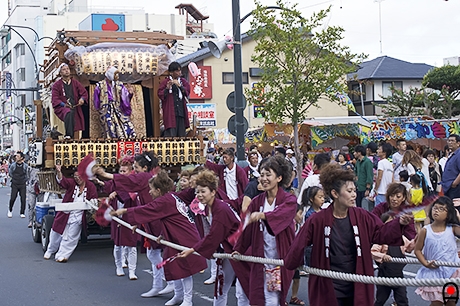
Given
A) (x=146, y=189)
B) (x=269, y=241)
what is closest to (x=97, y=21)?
(x=146, y=189)

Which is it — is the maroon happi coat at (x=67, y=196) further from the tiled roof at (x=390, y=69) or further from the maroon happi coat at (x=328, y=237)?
the tiled roof at (x=390, y=69)

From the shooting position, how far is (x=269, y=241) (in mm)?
6148

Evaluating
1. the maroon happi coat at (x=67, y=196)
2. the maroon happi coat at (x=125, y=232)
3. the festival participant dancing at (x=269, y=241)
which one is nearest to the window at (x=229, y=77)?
the maroon happi coat at (x=67, y=196)

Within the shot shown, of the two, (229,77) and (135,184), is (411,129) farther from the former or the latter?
(229,77)

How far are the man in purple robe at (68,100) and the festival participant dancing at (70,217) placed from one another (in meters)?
1.27

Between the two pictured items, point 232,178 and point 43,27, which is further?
point 43,27

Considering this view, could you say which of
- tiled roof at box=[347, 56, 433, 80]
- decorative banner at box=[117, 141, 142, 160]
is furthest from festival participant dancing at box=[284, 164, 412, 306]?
tiled roof at box=[347, 56, 433, 80]

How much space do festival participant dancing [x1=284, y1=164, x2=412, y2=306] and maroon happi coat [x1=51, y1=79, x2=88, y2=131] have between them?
823 cm

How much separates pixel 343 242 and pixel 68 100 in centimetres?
856

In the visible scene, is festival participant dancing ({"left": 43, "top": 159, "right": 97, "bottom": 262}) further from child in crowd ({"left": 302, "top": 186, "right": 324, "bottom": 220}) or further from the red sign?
the red sign

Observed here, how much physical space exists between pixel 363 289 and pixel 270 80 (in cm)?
1581

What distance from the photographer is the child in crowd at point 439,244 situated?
6289 mm

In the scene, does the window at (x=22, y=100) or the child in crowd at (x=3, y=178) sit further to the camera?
the window at (x=22, y=100)

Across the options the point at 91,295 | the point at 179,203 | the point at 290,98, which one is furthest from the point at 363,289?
the point at 290,98
